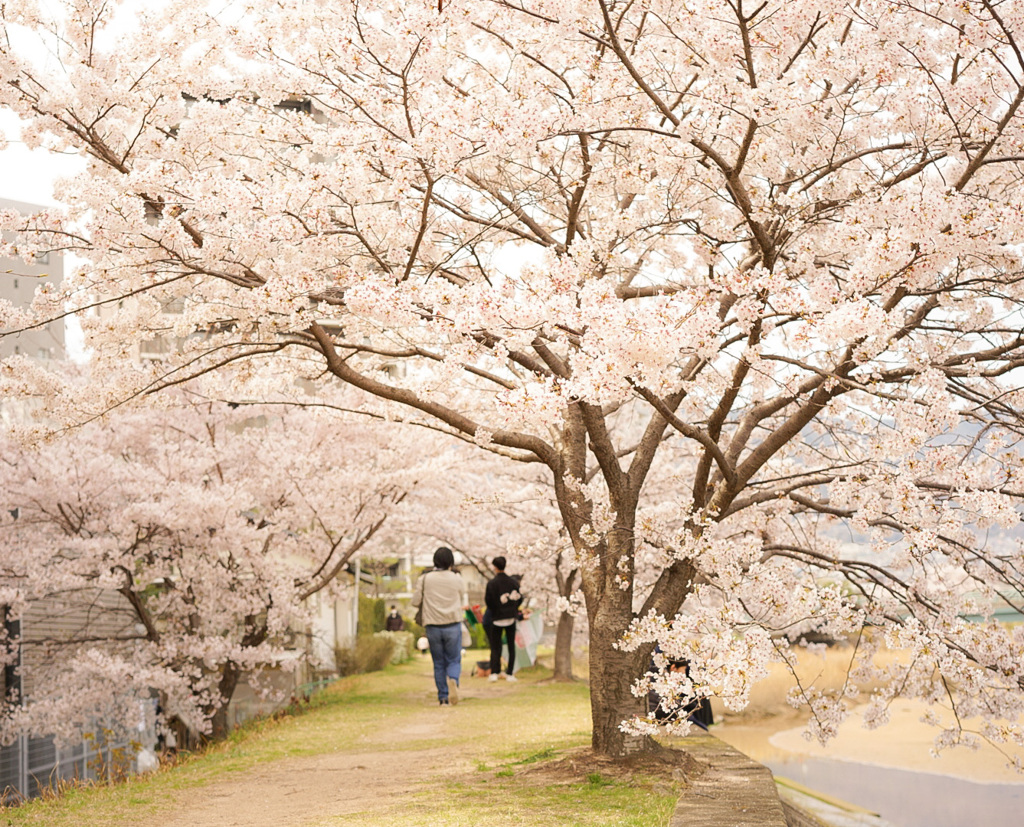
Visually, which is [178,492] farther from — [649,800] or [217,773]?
[649,800]

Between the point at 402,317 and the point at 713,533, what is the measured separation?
254 centimetres

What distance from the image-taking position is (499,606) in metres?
13.3

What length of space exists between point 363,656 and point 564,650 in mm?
4731

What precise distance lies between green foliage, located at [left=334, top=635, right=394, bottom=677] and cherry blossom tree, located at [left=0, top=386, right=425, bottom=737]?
4.77 metres

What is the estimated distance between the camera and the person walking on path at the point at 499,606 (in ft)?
42.7

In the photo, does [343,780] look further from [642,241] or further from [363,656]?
[363,656]

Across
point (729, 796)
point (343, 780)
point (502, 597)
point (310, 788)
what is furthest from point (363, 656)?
point (729, 796)

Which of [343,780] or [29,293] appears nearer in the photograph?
[343,780]

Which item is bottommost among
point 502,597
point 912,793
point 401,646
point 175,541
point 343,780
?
point 912,793

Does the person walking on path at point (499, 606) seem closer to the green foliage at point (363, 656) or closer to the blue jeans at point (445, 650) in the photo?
the blue jeans at point (445, 650)

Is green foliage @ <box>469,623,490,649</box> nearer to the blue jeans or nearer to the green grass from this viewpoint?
the green grass

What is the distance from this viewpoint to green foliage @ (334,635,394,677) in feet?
57.6

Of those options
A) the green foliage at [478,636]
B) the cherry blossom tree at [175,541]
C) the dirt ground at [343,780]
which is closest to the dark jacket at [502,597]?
the cherry blossom tree at [175,541]

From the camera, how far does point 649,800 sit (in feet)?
16.9
